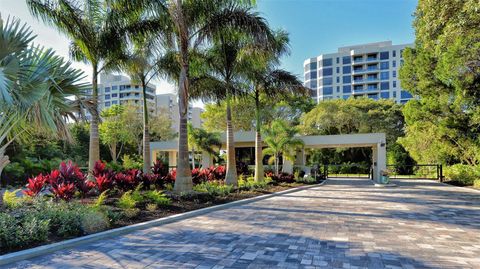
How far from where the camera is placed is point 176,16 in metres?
11.4

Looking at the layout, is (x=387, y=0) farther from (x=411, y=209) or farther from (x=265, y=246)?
(x=265, y=246)

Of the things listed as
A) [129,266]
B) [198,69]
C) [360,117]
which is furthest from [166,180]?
[360,117]

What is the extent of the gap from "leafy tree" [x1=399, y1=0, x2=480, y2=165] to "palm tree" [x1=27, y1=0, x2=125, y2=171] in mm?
11085

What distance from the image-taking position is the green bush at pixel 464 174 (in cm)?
2000

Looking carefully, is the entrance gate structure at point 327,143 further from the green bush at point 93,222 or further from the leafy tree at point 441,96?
the green bush at point 93,222

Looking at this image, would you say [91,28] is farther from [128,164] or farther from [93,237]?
[128,164]

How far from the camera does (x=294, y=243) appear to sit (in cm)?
617

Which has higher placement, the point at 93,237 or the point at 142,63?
the point at 142,63

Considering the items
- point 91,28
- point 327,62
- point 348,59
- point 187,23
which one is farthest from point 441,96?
point 327,62

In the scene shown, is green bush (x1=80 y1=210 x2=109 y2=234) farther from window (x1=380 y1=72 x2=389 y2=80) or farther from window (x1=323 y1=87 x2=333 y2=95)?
window (x1=323 y1=87 x2=333 y2=95)

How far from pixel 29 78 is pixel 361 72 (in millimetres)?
79815

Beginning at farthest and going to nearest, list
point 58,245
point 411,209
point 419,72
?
point 419,72 → point 411,209 → point 58,245

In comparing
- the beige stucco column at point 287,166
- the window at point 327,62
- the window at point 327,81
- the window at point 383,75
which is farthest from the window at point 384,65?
the beige stucco column at point 287,166

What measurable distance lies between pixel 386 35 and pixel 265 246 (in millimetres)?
84777
